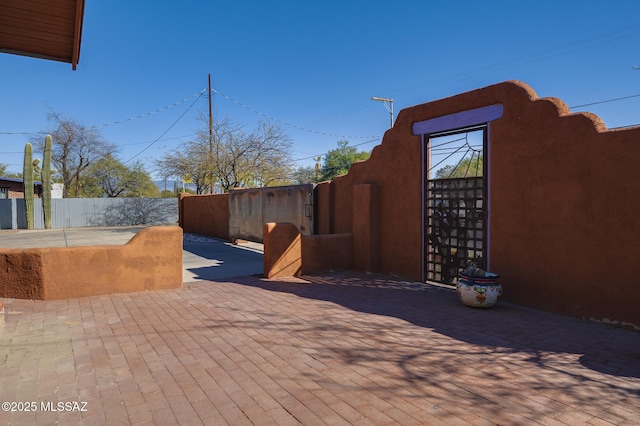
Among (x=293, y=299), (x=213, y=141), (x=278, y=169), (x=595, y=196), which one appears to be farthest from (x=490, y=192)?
(x=213, y=141)

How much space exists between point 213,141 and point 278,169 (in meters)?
4.24

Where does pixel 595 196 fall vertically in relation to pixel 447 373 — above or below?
above

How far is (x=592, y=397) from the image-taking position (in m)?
3.36

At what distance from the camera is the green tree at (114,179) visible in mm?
36750

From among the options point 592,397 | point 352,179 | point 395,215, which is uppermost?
point 352,179

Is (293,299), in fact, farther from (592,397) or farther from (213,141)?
(213,141)

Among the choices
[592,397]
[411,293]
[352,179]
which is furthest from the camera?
[352,179]

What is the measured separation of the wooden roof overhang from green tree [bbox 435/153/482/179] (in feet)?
20.9

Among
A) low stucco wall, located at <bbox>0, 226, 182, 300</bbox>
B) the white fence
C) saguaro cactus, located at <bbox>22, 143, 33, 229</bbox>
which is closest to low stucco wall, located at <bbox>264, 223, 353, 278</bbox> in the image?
low stucco wall, located at <bbox>0, 226, 182, 300</bbox>

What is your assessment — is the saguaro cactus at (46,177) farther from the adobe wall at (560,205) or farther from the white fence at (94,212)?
the adobe wall at (560,205)

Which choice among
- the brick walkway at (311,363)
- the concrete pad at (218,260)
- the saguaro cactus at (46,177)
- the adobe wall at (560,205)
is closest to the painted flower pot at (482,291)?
the brick walkway at (311,363)

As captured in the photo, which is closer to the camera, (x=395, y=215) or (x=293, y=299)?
(x=293, y=299)

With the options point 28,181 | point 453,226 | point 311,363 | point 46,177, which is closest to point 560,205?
point 453,226

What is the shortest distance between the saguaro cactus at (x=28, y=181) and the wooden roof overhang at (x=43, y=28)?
23.8m
